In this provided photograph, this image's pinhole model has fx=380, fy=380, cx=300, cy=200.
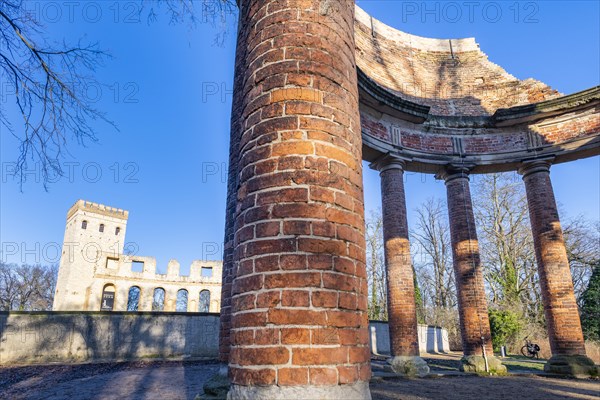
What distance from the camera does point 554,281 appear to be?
9977mm

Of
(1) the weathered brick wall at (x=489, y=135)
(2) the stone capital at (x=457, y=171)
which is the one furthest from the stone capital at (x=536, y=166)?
(2) the stone capital at (x=457, y=171)

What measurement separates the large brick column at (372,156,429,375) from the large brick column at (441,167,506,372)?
1.63m

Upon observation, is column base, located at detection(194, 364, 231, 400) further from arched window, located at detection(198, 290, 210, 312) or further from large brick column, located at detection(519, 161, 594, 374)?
arched window, located at detection(198, 290, 210, 312)

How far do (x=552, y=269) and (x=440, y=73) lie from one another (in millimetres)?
7378

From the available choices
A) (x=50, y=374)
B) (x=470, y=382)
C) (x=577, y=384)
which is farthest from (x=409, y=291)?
(x=50, y=374)

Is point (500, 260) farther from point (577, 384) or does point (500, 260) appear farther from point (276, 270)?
point (276, 270)

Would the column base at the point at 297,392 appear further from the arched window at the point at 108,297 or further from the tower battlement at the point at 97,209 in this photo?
the tower battlement at the point at 97,209

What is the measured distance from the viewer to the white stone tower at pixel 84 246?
33.8 m

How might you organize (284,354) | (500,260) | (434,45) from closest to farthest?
(284,354), (434,45), (500,260)

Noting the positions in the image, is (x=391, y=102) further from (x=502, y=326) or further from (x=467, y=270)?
(x=502, y=326)

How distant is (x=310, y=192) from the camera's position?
6.86 feet

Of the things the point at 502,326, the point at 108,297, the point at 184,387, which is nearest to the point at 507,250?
the point at 502,326

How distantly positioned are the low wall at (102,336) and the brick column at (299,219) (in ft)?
42.3

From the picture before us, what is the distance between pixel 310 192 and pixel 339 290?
547mm
